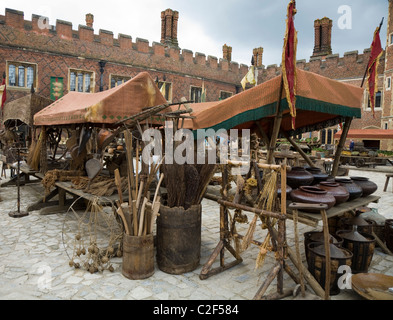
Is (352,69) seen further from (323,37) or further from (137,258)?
(137,258)

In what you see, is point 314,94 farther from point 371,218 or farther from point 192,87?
point 192,87

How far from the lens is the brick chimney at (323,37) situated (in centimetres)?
2881

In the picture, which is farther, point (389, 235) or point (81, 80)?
point (81, 80)

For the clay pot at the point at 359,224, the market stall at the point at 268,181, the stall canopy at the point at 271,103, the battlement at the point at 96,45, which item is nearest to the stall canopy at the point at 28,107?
the market stall at the point at 268,181

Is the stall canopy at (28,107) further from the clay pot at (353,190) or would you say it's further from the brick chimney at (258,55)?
the brick chimney at (258,55)

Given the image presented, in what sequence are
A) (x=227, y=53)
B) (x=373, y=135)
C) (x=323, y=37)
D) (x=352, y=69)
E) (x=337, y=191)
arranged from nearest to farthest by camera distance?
(x=337, y=191), (x=373, y=135), (x=352, y=69), (x=227, y=53), (x=323, y=37)

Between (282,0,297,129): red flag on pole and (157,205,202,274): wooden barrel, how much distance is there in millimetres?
1700

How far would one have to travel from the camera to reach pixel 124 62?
2056cm

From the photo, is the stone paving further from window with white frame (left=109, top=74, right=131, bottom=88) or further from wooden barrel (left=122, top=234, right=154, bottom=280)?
window with white frame (left=109, top=74, right=131, bottom=88)

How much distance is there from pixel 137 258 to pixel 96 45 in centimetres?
1908

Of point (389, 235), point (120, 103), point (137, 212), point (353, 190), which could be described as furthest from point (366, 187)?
point (120, 103)

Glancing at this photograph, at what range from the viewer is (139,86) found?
200 inches

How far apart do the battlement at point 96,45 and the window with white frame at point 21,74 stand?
1.03 metres
